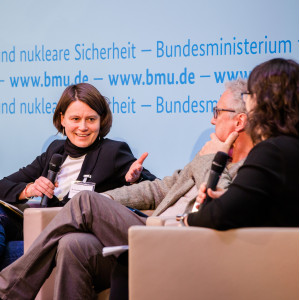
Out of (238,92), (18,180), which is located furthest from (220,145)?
(18,180)

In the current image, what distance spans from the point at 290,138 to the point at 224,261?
0.48 meters

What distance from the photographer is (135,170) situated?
3.36 metres

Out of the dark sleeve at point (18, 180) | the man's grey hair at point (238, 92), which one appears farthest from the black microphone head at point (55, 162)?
the man's grey hair at point (238, 92)

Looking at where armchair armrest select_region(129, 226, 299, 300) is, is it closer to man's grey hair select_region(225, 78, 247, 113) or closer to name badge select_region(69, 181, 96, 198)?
man's grey hair select_region(225, 78, 247, 113)

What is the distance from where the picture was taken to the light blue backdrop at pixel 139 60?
3639 millimetres

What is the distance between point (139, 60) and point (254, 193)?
2.05m

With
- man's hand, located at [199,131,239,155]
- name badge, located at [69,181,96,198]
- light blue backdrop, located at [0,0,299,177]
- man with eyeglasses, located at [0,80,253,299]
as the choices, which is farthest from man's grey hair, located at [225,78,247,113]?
name badge, located at [69,181,96,198]

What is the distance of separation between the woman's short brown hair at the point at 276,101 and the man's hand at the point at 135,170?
1276 millimetres

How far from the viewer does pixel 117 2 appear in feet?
12.8

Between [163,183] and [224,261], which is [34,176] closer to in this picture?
[163,183]

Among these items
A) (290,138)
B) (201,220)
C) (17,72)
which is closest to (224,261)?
(201,220)

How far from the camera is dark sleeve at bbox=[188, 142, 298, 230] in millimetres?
1966

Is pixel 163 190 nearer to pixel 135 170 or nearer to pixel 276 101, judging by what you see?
pixel 135 170

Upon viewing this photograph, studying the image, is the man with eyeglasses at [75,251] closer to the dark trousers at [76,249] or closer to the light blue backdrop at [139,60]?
the dark trousers at [76,249]
